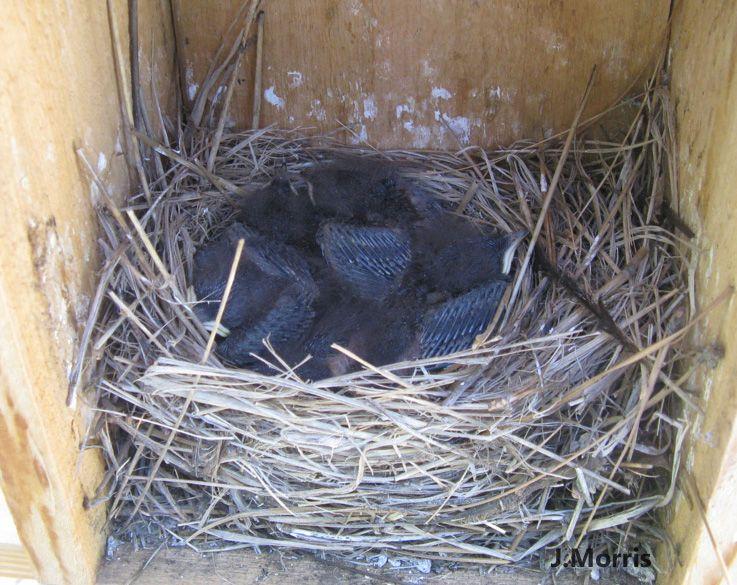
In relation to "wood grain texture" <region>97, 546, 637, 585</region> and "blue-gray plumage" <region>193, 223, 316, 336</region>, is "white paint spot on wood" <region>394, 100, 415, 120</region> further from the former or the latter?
"wood grain texture" <region>97, 546, 637, 585</region>

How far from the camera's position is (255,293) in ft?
3.51

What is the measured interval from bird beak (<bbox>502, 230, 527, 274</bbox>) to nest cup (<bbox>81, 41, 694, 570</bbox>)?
2 cm

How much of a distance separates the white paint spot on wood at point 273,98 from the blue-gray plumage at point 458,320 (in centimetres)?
58

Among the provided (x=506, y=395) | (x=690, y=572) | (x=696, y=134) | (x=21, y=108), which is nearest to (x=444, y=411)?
(x=506, y=395)

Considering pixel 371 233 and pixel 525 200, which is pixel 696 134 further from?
pixel 371 233

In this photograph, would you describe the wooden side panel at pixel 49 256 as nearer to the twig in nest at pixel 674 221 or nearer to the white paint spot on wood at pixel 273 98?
the white paint spot on wood at pixel 273 98

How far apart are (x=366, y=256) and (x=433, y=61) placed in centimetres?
45

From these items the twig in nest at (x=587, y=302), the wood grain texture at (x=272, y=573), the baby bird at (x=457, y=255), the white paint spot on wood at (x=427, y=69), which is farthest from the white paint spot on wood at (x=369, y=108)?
the wood grain texture at (x=272, y=573)

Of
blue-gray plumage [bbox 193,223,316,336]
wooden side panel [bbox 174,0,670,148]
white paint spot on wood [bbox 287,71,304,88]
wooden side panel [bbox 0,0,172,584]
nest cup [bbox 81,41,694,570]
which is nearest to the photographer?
wooden side panel [bbox 0,0,172,584]

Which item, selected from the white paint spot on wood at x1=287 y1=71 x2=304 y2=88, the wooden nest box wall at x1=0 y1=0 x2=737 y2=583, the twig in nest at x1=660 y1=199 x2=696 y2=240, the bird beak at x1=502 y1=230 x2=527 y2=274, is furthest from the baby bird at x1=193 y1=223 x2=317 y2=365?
the twig in nest at x1=660 y1=199 x2=696 y2=240

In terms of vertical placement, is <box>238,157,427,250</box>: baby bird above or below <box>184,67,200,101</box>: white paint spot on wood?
below

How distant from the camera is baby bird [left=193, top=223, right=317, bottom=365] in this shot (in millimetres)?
1036

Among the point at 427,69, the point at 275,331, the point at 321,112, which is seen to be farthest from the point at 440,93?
the point at 275,331

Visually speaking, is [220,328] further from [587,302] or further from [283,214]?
[587,302]
